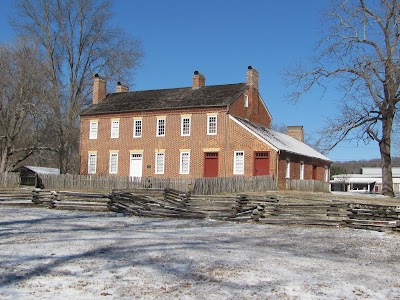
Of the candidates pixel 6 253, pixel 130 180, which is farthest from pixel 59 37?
pixel 6 253

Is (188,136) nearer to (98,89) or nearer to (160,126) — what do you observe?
(160,126)

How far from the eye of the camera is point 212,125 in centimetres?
3756

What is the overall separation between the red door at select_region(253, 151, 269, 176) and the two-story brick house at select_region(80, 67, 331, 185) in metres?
0.07

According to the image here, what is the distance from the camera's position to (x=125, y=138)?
41375 mm

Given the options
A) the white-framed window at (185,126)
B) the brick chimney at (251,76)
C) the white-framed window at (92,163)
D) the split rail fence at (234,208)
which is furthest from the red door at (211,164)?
the split rail fence at (234,208)

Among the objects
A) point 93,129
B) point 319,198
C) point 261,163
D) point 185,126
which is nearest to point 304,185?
point 261,163

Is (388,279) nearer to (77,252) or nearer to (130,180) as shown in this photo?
(77,252)

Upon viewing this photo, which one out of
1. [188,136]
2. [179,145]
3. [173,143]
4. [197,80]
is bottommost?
[179,145]

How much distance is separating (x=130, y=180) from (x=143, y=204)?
17.0m

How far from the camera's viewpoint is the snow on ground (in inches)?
291

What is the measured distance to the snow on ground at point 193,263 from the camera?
24.2 feet

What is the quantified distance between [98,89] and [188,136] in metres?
11.5

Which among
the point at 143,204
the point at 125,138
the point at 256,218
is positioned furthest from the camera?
the point at 125,138

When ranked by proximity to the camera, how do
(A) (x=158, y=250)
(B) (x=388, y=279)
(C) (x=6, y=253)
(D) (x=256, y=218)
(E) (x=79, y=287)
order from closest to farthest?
(E) (x=79, y=287) < (B) (x=388, y=279) < (C) (x=6, y=253) < (A) (x=158, y=250) < (D) (x=256, y=218)
